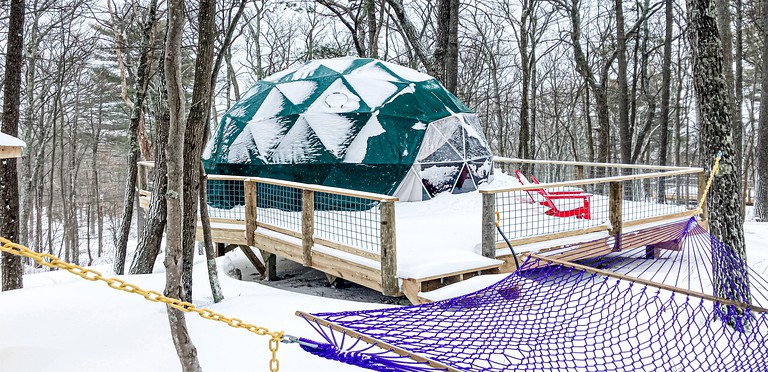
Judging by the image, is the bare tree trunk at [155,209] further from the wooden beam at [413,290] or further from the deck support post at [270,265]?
the wooden beam at [413,290]

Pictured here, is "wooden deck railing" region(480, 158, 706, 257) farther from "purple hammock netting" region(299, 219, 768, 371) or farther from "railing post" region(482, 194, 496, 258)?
"purple hammock netting" region(299, 219, 768, 371)

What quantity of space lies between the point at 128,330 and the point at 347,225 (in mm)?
2496

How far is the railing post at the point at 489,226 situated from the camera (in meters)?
4.55

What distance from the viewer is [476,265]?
4434 mm

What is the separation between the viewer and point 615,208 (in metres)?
5.62

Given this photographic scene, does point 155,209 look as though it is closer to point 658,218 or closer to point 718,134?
point 718,134

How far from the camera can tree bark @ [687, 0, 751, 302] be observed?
12.6ft

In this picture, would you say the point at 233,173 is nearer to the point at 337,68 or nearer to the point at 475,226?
the point at 337,68

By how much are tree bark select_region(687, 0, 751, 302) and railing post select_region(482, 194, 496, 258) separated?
1.76 meters

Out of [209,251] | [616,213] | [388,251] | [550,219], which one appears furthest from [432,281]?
[616,213]

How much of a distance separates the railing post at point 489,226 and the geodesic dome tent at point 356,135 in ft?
9.08

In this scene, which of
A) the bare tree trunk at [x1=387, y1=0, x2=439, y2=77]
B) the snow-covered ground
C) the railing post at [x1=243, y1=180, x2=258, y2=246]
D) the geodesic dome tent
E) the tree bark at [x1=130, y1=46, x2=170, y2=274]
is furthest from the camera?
the bare tree trunk at [x1=387, y1=0, x2=439, y2=77]

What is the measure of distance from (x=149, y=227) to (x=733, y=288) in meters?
6.24

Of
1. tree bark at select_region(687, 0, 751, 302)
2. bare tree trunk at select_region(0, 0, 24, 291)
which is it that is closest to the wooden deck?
tree bark at select_region(687, 0, 751, 302)
